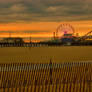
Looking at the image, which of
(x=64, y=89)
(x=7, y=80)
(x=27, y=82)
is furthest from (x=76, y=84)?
(x=7, y=80)

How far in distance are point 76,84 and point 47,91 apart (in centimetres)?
213

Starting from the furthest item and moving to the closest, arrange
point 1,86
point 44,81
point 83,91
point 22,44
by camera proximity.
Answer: point 22,44 < point 44,81 < point 1,86 < point 83,91

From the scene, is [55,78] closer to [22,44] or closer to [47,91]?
[47,91]

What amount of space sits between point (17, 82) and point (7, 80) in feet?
2.63

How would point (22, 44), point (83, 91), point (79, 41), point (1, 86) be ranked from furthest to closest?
point (79, 41), point (22, 44), point (1, 86), point (83, 91)

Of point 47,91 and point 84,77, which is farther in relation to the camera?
point 84,77

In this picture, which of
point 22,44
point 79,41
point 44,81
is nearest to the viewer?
point 44,81

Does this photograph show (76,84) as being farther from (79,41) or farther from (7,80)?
(79,41)

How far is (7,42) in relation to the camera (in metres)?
103

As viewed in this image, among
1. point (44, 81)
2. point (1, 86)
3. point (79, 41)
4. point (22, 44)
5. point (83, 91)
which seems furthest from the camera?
point (79, 41)

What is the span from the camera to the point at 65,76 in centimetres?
1823

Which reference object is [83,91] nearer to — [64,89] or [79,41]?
[64,89]

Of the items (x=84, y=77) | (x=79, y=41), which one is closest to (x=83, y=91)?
(x=84, y=77)

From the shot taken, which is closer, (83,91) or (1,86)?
(83,91)
